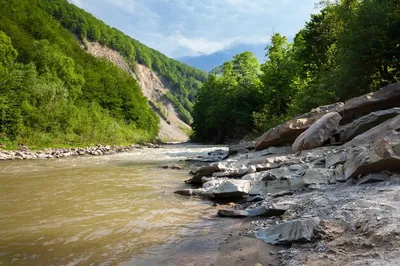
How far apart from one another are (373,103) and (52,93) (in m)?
35.7

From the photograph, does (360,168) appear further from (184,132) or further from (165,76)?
(165,76)

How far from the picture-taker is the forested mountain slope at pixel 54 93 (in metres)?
32.2

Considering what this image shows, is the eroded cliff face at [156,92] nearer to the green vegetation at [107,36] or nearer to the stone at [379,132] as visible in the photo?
the green vegetation at [107,36]

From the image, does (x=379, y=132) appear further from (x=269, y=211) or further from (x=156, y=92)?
(x=156, y=92)

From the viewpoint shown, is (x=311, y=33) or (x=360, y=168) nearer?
(x=360, y=168)

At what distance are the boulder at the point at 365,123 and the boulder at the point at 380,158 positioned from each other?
15.3ft

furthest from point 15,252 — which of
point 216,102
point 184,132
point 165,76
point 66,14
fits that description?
point 165,76

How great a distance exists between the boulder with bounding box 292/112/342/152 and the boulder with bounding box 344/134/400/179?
201 inches

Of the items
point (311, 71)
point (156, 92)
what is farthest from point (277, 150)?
point (156, 92)

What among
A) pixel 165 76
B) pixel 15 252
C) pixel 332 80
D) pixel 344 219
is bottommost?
pixel 15 252

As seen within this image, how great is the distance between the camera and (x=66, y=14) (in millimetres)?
115938

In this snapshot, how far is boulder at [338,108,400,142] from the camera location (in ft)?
38.5

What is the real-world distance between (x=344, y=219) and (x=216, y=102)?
5564 centimetres

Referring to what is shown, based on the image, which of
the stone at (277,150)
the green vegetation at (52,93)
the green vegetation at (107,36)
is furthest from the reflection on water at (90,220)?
the green vegetation at (107,36)
